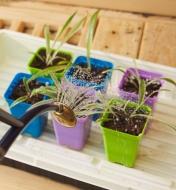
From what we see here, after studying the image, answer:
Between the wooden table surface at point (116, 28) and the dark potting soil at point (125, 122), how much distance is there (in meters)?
0.25

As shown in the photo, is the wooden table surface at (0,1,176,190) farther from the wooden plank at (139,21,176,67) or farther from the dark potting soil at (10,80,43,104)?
the dark potting soil at (10,80,43,104)

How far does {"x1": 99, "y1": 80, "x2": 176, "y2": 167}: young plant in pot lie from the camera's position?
1.93 feet

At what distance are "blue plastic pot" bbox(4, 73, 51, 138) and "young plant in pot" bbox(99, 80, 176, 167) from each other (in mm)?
119

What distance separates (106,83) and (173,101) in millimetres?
151

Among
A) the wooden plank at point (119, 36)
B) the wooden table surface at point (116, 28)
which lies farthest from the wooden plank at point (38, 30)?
the wooden plank at point (119, 36)

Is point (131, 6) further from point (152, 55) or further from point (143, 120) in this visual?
point (143, 120)

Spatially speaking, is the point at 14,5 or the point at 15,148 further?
the point at 14,5

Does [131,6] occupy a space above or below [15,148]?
above

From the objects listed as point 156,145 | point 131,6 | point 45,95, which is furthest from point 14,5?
point 156,145

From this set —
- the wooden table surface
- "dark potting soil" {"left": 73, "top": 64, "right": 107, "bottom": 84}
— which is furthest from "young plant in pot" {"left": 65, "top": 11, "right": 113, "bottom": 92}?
the wooden table surface

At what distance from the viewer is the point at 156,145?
0.68 metres

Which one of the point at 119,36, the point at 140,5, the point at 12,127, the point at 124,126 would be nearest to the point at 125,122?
the point at 124,126

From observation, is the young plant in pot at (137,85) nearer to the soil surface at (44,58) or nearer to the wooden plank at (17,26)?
the soil surface at (44,58)

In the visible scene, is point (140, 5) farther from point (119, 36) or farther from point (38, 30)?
point (38, 30)
